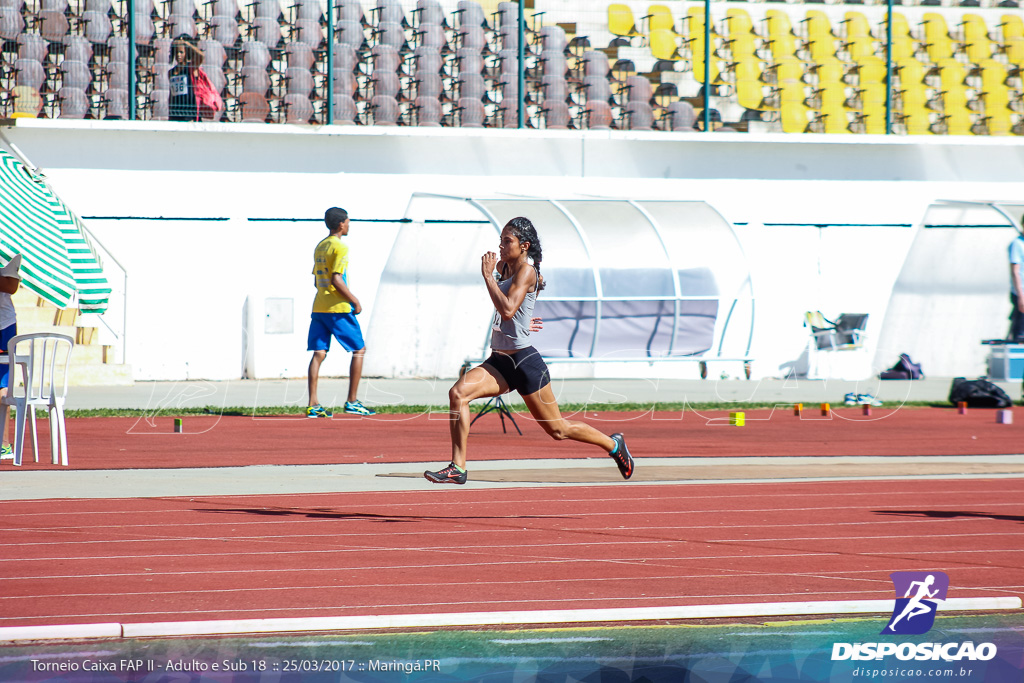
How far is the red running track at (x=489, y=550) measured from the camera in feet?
18.7

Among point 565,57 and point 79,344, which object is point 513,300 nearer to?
point 79,344

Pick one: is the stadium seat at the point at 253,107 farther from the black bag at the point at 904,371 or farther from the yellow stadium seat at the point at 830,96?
the yellow stadium seat at the point at 830,96

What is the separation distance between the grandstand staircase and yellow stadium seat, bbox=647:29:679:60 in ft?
42.1

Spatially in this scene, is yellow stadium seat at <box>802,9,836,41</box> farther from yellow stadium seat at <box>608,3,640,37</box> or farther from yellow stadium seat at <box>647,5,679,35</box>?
yellow stadium seat at <box>608,3,640,37</box>

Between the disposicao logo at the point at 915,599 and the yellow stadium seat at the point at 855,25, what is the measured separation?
23.5 m

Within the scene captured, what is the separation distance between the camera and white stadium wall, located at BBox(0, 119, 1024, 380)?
20109 mm

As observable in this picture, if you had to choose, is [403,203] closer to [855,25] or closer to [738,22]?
[738,22]

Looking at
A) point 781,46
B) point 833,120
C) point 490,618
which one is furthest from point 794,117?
point 490,618

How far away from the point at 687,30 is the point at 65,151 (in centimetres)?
1291

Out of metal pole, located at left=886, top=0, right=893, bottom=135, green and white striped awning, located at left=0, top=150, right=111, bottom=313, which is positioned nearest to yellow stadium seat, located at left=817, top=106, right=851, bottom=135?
metal pole, located at left=886, top=0, right=893, bottom=135

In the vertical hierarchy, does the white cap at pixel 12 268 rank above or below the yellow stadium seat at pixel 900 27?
below

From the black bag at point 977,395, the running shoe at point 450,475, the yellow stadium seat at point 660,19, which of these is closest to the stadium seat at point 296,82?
the yellow stadium seat at point 660,19

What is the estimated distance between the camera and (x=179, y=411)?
1486 centimetres

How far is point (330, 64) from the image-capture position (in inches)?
859
